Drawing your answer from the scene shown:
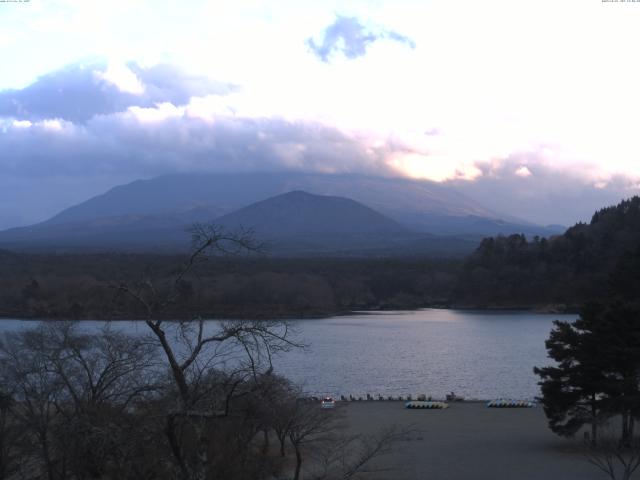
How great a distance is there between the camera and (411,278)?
8475cm

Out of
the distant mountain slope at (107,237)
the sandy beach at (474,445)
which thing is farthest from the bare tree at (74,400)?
the distant mountain slope at (107,237)

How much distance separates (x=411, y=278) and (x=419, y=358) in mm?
47474

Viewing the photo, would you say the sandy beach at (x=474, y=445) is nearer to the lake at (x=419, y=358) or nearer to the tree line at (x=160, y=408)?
the tree line at (x=160, y=408)

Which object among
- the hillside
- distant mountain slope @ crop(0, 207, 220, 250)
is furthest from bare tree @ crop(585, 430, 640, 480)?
distant mountain slope @ crop(0, 207, 220, 250)

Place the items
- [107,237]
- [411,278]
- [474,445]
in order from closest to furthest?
[474,445] < [411,278] < [107,237]

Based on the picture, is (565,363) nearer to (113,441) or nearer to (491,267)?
(113,441)

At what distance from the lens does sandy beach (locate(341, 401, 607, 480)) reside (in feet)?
51.0

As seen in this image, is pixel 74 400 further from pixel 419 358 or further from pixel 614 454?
pixel 419 358

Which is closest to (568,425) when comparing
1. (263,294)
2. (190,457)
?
(190,457)

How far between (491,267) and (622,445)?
64.7 meters

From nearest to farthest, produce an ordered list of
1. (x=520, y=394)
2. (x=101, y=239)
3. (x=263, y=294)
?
(x=520, y=394)
(x=263, y=294)
(x=101, y=239)

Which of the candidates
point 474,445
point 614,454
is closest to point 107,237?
point 474,445

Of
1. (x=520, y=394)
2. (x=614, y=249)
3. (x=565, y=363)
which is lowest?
(x=520, y=394)

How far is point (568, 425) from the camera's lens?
17.1 meters
